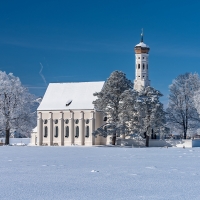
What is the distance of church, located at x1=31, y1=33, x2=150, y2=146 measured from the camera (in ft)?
284

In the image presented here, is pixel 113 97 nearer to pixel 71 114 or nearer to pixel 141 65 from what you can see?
pixel 71 114

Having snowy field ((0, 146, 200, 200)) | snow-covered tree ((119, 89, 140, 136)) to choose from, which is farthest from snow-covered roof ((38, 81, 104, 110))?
snowy field ((0, 146, 200, 200))

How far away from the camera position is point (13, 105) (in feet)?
274

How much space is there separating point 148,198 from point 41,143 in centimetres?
7365

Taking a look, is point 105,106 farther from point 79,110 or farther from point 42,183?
point 42,183

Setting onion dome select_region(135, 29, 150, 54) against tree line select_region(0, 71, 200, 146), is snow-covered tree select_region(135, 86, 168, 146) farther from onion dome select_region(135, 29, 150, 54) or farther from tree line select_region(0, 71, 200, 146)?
onion dome select_region(135, 29, 150, 54)

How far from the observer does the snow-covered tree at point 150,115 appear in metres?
76.6

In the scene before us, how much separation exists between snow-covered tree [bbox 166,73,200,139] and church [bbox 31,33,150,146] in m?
6.69

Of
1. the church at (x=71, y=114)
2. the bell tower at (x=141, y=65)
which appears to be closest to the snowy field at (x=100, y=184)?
the church at (x=71, y=114)

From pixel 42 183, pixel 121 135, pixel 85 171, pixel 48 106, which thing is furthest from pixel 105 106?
pixel 42 183

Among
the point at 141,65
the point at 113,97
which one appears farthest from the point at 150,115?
the point at 141,65

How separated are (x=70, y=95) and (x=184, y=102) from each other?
2274 cm

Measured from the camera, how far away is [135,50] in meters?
96.9

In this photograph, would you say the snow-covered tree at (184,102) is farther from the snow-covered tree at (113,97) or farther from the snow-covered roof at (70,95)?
the snow-covered roof at (70,95)
